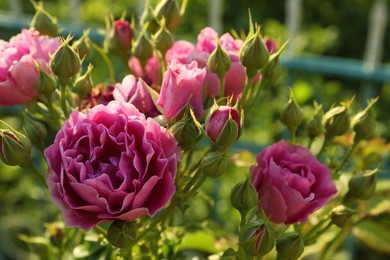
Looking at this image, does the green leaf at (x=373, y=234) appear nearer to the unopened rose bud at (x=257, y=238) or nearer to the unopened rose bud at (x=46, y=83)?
the unopened rose bud at (x=257, y=238)

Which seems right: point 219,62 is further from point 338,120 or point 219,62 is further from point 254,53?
point 338,120

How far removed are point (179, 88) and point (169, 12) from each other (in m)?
0.18

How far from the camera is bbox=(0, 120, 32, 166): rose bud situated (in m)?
0.61

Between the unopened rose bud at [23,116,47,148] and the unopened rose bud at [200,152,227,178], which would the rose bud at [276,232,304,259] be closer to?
the unopened rose bud at [200,152,227,178]

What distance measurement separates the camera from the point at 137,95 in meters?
0.64

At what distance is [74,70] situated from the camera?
2.12ft

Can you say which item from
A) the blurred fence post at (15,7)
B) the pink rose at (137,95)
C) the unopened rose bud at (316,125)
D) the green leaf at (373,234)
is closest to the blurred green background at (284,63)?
the blurred fence post at (15,7)

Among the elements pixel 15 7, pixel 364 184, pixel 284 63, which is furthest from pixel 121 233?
pixel 15 7

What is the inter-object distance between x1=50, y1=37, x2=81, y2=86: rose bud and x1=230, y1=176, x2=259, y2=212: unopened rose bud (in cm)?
19

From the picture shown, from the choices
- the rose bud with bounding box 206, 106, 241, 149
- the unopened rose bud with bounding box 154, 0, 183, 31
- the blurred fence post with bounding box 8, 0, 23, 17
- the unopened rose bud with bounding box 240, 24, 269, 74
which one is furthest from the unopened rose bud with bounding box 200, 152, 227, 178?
the blurred fence post with bounding box 8, 0, 23, 17

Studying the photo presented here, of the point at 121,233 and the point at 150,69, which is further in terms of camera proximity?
the point at 150,69

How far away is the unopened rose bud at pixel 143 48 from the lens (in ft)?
2.38

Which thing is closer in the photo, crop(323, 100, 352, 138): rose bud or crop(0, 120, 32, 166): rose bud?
crop(0, 120, 32, 166): rose bud

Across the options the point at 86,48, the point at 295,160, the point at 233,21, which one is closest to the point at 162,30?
the point at 86,48
